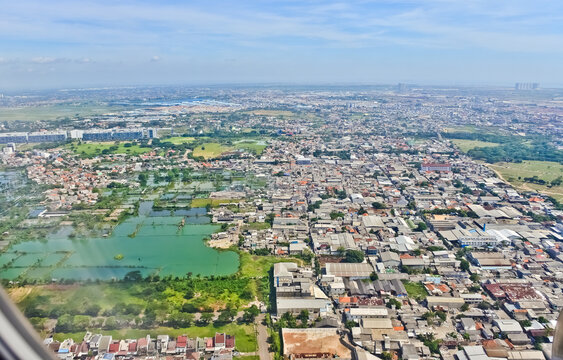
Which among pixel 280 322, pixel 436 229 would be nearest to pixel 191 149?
pixel 436 229

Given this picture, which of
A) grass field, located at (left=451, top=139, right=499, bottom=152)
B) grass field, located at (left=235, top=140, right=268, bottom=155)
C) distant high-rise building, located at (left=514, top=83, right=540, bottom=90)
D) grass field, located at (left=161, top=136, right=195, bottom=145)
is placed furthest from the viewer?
distant high-rise building, located at (left=514, top=83, right=540, bottom=90)

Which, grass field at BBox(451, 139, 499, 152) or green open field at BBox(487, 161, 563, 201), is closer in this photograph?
green open field at BBox(487, 161, 563, 201)

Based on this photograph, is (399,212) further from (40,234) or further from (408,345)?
(40,234)

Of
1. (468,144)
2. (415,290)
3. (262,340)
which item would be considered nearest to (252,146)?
(468,144)

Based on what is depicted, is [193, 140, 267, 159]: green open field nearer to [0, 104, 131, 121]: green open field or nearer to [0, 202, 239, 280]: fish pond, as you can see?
[0, 202, 239, 280]: fish pond

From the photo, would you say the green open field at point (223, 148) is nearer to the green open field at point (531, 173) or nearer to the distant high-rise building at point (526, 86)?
the green open field at point (531, 173)

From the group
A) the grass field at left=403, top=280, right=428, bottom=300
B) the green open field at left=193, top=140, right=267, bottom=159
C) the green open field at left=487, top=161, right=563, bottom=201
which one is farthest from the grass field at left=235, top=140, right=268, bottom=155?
the grass field at left=403, top=280, right=428, bottom=300
